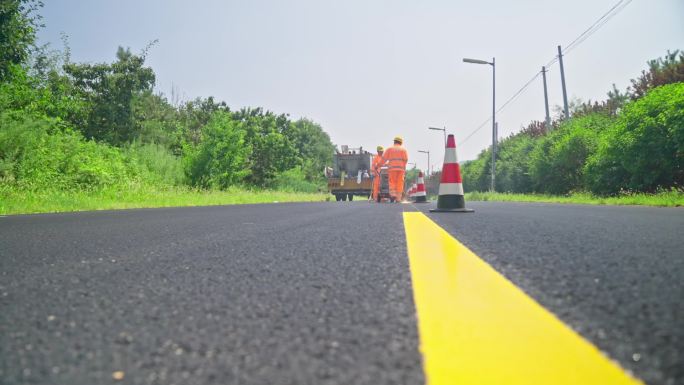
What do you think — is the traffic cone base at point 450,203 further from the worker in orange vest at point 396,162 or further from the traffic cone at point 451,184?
the worker in orange vest at point 396,162

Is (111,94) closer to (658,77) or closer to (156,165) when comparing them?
(156,165)

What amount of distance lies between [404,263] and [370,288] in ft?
2.32

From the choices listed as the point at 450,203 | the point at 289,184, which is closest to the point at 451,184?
the point at 450,203

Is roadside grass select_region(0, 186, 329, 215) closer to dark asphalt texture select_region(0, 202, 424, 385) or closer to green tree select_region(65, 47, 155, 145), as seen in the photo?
dark asphalt texture select_region(0, 202, 424, 385)

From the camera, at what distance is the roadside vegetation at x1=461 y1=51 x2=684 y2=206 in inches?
601

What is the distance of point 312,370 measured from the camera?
1.01 meters

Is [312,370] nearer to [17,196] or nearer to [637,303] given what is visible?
[637,303]

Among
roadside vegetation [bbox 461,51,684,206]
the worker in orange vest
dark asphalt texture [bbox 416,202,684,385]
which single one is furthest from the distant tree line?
roadside vegetation [bbox 461,51,684,206]

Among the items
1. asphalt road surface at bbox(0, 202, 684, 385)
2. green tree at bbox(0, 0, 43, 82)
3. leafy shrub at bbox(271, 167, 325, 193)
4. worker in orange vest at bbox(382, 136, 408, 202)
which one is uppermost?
green tree at bbox(0, 0, 43, 82)

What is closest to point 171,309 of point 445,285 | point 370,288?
point 370,288

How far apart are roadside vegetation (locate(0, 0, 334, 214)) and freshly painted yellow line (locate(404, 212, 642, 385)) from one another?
32.5ft

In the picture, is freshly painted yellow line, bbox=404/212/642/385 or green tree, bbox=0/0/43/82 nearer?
freshly painted yellow line, bbox=404/212/642/385

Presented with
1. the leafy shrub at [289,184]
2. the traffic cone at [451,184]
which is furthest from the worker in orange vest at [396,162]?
the leafy shrub at [289,184]

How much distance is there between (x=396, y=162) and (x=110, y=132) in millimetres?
18417
